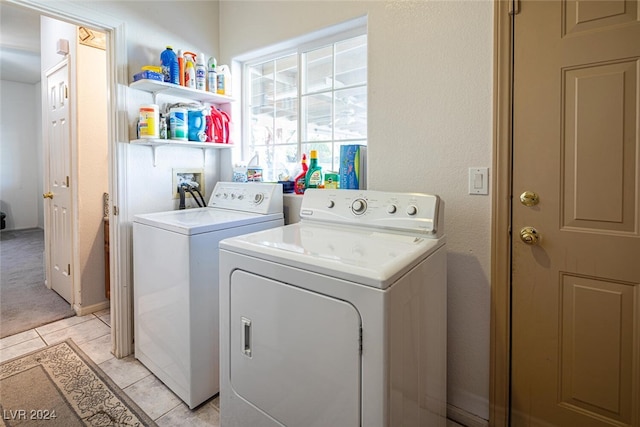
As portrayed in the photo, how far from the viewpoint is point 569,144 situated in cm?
133

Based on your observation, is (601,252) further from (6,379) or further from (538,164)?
(6,379)

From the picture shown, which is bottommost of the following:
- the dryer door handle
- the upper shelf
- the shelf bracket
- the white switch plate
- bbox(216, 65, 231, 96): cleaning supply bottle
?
the dryer door handle

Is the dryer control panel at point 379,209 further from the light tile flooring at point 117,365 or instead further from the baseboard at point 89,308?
the baseboard at point 89,308

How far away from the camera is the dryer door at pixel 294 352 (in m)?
0.98

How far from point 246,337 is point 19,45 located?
5.59 metres

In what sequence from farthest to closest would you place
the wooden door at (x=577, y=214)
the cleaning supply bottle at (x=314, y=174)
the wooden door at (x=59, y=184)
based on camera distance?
the wooden door at (x=59, y=184), the cleaning supply bottle at (x=314, y=174), the wooden door at (x=577, y=214)

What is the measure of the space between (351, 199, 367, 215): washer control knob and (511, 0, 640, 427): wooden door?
65cm

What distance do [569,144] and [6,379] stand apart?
3.07m

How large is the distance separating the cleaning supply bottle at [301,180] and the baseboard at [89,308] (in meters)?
2.04

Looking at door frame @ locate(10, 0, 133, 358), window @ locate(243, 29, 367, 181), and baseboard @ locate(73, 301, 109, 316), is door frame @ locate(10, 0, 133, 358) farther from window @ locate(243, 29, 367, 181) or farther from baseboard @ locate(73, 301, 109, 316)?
window @ locate(243, 29, 367, 181)

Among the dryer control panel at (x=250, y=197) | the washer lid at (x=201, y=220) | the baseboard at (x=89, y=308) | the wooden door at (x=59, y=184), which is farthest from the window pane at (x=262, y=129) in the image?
the baseboard at (x=89, y=308)

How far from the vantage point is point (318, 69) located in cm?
230

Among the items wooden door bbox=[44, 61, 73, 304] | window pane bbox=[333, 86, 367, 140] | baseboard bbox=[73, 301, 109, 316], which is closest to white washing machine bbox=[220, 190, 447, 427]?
window pane bbox=[333, 86, 367, 140]

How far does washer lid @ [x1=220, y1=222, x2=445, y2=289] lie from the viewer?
96cm
